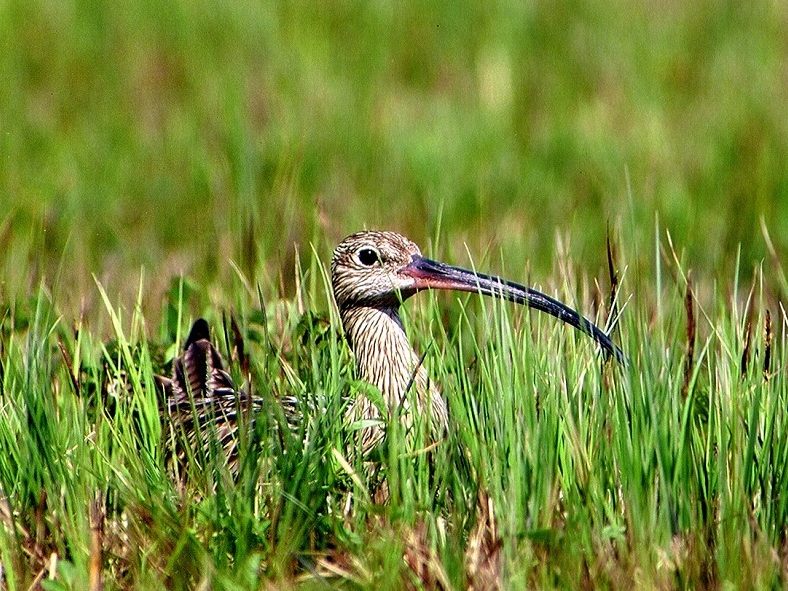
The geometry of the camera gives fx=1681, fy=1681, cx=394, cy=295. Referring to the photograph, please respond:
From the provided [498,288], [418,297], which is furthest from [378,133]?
[498,288]

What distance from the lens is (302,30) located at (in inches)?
388

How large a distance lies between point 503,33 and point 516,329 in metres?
5.79

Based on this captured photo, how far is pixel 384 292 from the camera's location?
500cm

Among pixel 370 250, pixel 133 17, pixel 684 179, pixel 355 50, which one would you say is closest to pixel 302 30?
pixel 355 50

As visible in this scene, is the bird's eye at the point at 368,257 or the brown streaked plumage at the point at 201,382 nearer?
the brown streaked plumage at the point at 201,382

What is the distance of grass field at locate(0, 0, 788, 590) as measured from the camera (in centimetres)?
361

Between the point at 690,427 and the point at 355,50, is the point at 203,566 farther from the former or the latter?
the point at 355,50

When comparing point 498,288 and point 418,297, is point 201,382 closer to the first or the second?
point 418,297

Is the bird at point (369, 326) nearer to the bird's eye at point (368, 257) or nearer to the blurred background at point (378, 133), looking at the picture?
the bird's eye at point (368, 257)

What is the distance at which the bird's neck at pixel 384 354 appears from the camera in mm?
4914

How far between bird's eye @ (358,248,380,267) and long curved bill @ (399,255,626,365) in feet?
0.33

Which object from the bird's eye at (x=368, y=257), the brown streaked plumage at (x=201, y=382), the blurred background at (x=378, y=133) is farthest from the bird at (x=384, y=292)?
the brown streaked plumage at (x=201, y=382)

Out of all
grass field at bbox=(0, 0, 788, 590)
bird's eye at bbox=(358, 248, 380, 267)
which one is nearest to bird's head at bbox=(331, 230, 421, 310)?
bird's eye at bbox=(358, 248, 380, 267)

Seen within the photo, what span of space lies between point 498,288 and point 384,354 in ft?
1.71
